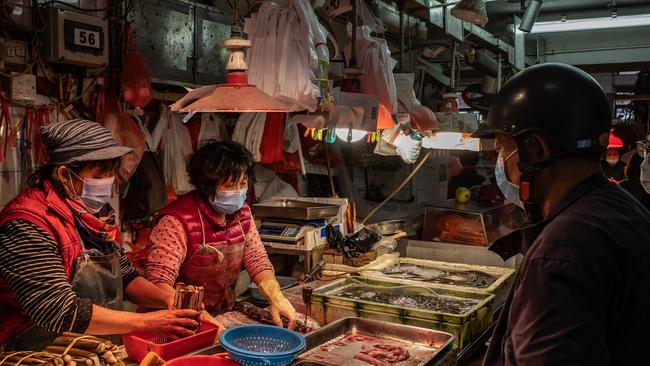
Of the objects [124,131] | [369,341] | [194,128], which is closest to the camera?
[369,341]

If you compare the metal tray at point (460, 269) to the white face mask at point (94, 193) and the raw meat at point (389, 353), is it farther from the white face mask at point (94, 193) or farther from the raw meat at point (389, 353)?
the white face mask at point (94, 193)

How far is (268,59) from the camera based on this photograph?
11.3 ft

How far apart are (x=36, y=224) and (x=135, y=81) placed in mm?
2103

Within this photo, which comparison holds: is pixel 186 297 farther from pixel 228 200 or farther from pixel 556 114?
pixel 556 114

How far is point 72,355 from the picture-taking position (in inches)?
90.0

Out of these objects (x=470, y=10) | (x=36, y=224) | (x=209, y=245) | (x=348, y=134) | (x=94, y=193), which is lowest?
(x=209, y=245)

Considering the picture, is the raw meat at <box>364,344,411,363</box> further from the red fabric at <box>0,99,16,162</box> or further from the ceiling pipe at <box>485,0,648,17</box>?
the ceiling pipe at <box>485,0,648,17</box>

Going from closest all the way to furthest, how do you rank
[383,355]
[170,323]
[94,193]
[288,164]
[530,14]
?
[170,323] → [94,193] → [383,355] → [530,14] → [288,164]

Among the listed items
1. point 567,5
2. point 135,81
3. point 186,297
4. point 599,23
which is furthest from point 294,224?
point 567,5

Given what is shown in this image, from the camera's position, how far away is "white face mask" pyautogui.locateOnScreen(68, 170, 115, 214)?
2910 millimetres

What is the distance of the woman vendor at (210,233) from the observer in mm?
3486

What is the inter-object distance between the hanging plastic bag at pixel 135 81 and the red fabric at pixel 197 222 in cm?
124

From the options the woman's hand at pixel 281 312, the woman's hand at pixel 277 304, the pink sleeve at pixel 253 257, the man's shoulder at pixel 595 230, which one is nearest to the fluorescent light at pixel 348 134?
the pink sleeve at pixel 253 257

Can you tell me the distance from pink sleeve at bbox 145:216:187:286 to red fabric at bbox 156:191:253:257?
4 centimetres
